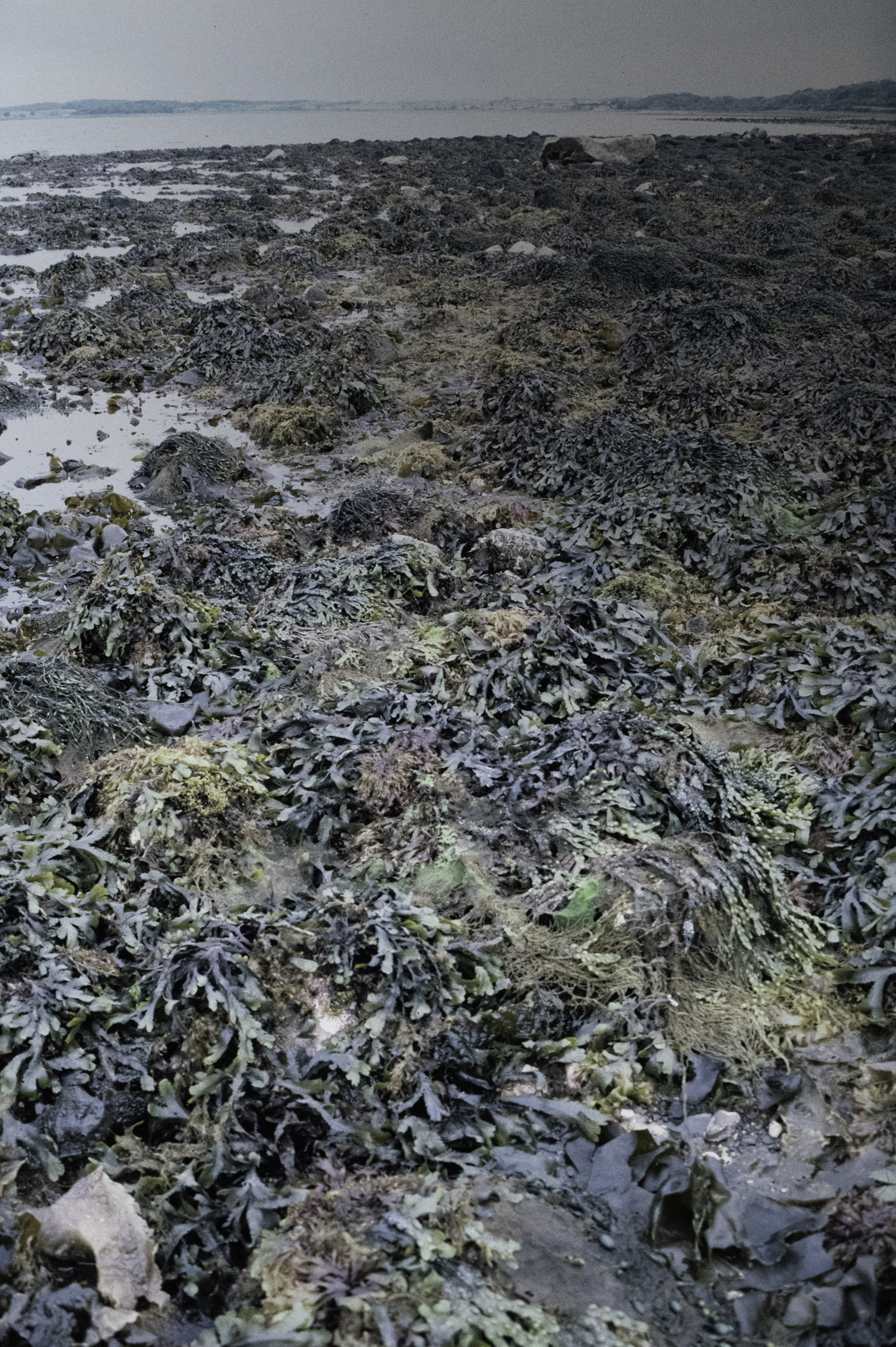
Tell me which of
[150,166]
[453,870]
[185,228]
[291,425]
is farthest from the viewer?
[150,166]

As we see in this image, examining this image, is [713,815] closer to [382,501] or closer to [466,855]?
[466,855]

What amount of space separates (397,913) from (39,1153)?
3.48 ft

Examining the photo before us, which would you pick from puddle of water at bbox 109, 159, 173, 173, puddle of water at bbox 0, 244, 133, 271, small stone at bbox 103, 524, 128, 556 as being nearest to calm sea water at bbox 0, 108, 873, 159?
puddle of water at bbox 109, 159, 173, 173

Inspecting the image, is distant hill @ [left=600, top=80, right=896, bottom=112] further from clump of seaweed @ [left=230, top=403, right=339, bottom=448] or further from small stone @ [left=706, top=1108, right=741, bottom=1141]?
small stone @ [left=706, top=1108, right=741, bottom=1141]

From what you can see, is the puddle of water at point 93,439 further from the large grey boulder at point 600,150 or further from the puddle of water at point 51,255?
the large grey boulder at point 600,150

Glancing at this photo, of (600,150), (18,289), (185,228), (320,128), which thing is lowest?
(18,289)

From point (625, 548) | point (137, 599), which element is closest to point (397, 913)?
point (137, 599)

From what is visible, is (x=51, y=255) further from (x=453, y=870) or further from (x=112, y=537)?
(x=453, y=870)

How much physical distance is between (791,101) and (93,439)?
18.7 m

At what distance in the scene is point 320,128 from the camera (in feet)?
99.6

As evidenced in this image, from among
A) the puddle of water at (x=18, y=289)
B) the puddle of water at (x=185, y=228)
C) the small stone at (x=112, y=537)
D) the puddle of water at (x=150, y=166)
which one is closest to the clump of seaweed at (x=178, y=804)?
the small stone at (x=112, y=537)

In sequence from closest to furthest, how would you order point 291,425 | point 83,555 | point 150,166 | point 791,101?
point 83,555 → point 291,425 → point 791,101 → point 150,166

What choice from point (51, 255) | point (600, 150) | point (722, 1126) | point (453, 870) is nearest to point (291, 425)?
point (453, 870)

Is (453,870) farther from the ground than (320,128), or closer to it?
closer to it
